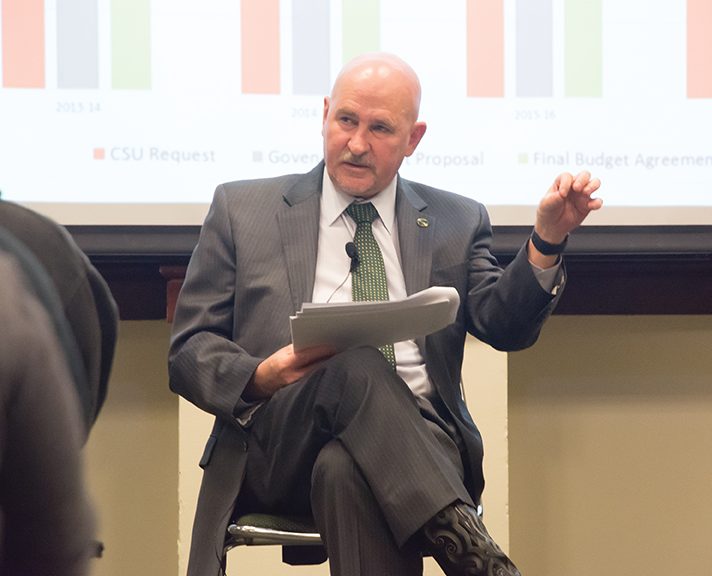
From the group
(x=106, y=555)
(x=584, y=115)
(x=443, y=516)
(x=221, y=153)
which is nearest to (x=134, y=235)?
(x=221, y=153)

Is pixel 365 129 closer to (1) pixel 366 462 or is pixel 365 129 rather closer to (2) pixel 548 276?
(2) pixel 548 276

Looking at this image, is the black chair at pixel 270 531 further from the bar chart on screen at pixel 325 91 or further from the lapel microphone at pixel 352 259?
the bar chart on screen at pixel 325 91

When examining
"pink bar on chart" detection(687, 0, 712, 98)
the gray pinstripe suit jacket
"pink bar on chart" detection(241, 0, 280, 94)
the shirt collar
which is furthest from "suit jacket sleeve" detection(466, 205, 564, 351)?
"pink bar on chart" detection(687, 0, 712, 98)

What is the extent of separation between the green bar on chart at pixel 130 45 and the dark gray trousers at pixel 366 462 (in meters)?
1.23

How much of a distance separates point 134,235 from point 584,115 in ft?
3.90

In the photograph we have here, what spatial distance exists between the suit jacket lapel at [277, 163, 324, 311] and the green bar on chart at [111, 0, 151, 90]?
0.75 meters

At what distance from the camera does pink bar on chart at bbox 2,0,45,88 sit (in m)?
2.74

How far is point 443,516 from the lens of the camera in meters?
1.67

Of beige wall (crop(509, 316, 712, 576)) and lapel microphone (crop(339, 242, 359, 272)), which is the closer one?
lapel microphone (crop(339, 242, 359, 272))

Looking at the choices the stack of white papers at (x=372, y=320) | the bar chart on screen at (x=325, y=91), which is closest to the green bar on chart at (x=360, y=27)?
the bar chart on screen at (x=325, y=91)

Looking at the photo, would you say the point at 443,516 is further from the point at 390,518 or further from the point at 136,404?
the point at 136,404

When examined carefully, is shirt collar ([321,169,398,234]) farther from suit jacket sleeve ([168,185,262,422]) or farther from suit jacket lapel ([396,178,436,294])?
suit jacket sleeve ([168,185,262,422])

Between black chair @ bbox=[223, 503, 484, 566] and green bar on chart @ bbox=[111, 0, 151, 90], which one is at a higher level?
green bar on chart @ bbox=[111, 0, 151, 90]

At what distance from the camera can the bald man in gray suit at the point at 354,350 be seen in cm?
172
